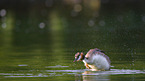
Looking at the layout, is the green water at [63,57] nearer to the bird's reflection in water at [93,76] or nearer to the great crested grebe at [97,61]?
the bird's reflection in water at [93,76]

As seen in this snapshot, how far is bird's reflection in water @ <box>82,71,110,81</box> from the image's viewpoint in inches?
517

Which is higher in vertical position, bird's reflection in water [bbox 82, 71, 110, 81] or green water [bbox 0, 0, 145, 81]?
green water [bbox 0, 0, 145, 81]

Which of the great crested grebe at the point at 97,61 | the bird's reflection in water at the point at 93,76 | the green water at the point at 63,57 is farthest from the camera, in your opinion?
the great crested grebe at the point at 97,61

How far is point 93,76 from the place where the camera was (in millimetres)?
13766

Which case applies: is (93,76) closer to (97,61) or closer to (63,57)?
(97,61)

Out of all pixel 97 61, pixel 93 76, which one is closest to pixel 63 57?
pixel 97 61

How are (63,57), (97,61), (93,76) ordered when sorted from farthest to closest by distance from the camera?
(63,57)
(97,61)
(93,76)

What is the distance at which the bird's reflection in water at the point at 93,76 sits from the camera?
1314 centimetres

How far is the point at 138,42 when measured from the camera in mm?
23266

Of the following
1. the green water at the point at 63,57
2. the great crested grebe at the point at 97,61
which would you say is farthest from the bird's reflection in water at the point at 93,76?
the great crested grebe at the point at 97,61

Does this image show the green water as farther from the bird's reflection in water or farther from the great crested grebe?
the great crested grebe

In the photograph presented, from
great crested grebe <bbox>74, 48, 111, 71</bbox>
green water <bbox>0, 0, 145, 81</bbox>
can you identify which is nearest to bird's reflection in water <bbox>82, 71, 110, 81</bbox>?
green water <bbox>0, 0, 145, 81</bbox>

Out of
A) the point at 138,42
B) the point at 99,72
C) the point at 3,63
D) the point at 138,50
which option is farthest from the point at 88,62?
the point at 138,42

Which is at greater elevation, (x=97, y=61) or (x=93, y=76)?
(x=97, y=61)
